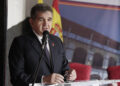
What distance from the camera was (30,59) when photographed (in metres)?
1.70

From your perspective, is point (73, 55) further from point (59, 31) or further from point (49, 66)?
point (49, 66)

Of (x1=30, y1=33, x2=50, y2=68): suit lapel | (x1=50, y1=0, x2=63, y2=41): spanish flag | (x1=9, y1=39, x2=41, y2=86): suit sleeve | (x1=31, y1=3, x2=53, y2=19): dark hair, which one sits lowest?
(x1=9, y1=39, x2=41, y2=86): suit sleeve

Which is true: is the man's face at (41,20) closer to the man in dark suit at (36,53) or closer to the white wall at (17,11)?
the man in dark suit at (36,53)

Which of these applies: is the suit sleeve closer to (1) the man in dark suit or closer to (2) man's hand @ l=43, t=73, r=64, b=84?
(1) the man in dark suit

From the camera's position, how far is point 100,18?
2842 mm

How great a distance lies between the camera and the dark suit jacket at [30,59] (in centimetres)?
161

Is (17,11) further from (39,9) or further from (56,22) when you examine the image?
(56,22)

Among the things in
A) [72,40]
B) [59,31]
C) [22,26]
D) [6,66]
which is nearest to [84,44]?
[72,40]

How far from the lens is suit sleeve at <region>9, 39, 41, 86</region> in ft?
4.83

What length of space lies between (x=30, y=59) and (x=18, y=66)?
14cm

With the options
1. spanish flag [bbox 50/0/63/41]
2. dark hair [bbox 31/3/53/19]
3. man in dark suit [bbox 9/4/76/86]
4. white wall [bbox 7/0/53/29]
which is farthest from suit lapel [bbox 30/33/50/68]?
spanish flag [bbox 50/0/63/41]
